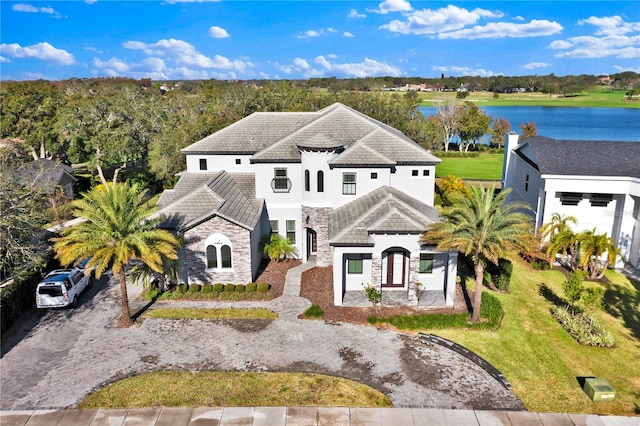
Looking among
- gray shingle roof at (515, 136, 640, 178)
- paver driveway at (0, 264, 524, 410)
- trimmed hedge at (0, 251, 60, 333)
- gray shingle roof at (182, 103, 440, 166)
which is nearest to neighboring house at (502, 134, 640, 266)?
gray shingle roof at (515, 136, 640, 178)

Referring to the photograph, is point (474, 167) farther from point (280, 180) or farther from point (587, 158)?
point (280, 180)

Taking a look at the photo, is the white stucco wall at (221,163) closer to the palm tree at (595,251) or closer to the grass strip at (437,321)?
the grass strip at (437,321)

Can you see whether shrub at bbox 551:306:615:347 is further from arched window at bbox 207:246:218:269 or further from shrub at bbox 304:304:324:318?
arched window at bbox 207:246:218:269

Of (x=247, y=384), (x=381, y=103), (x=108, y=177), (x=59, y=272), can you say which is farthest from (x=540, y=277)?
(x=108, y=177)

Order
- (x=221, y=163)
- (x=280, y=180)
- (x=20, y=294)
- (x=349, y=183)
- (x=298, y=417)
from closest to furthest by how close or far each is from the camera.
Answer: (x=298, y=417)
(x=20, y=294)
(x=349, y=183)
(x=280, y=180)
(x=221, y=163)

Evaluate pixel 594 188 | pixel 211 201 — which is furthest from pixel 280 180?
pixel 594 188
